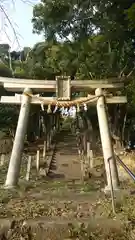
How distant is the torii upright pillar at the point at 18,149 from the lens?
8742mm

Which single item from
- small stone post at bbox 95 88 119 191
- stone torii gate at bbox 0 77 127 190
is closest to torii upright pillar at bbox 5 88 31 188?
stone torii gate at bbox 0 77 127 190

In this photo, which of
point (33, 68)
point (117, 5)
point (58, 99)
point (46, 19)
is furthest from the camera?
point (33, 68)

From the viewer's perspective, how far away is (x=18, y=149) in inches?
368

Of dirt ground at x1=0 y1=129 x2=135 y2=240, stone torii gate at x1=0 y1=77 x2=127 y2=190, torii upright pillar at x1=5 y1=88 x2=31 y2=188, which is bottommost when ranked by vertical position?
dirt ground at x1=0 y1=129 x2=135 y2=240

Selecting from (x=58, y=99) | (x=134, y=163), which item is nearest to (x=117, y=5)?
(x=58, y=99)

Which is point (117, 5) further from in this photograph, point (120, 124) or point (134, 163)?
point (120, 124)

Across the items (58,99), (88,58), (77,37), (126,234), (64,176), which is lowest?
(64,176)

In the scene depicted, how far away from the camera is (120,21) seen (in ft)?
46.7

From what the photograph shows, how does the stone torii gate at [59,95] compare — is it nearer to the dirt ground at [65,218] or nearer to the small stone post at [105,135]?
the small stone post at [105,135]

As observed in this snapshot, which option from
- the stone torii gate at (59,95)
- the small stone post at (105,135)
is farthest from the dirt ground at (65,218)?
the stone torii gate at (59,95)

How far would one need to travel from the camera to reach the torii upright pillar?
874 centimetres

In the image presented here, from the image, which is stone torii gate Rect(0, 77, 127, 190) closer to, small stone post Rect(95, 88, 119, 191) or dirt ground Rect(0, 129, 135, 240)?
small stone post Rect(95, 88, 119, 191)

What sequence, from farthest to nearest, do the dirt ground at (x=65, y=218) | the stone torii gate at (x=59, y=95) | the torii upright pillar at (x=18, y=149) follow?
1. the stone torii gate at (x=59, y=95)
2. the torii upright pillar at (x=18, y=149)
3. the dirt ground at (x=65, y=218)

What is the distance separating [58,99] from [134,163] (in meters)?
6.38
